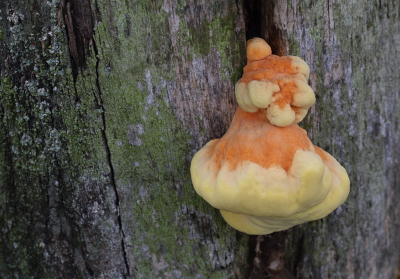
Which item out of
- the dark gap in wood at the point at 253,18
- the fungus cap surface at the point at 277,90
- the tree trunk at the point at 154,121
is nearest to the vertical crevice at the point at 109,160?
the tree trunk at the point at 154,121

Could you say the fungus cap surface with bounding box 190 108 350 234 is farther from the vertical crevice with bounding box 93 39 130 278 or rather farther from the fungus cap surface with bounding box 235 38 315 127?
the vertical crevice with bounding box 93 39 130 278

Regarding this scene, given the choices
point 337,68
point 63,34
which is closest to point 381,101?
point 337,68

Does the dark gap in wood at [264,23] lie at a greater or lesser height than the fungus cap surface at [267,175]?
greater

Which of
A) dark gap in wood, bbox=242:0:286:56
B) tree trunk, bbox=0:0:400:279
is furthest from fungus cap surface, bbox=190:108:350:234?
dark gap in wood, bbox=242:0:286:56

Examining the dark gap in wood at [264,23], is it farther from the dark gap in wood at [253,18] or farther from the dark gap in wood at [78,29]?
the dark gap in wood at [78,29]

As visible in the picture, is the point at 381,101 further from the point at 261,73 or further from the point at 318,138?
the point at 261,73

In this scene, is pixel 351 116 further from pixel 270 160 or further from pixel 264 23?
pixel 270 160

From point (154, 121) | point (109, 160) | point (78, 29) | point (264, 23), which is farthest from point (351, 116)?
point (78, 29)
